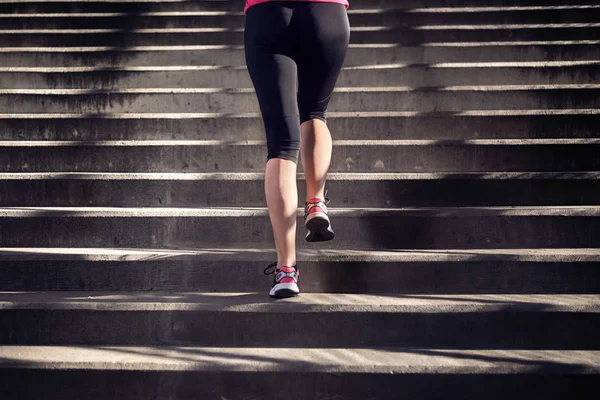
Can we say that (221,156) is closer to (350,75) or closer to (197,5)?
(350,75)

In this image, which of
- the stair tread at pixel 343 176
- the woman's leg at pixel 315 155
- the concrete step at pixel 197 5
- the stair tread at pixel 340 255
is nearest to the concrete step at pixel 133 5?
the concrete step at pixel 197 5

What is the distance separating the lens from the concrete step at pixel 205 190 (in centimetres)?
283

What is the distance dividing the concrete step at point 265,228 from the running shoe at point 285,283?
1.35 ft

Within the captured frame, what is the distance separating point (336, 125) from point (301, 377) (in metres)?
1.78

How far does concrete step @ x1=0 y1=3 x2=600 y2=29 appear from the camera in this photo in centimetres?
449

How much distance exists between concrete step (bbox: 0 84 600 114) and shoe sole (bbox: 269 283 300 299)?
1.71 m

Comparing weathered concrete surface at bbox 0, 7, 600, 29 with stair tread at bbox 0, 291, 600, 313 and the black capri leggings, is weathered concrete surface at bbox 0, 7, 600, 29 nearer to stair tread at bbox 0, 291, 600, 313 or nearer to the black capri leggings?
the black capri leggings

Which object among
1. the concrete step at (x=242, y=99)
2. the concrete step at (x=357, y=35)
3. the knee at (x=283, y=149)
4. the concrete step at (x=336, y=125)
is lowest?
the knee at (x=283, y=149)

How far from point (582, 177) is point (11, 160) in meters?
2.88

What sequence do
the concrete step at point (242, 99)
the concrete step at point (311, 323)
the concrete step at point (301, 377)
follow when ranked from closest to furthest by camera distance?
the concrete step at point (301, 377) < the concrete step at point (311, 323) < the concrete step at point (242, 99)

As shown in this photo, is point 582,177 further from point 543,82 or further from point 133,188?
point 133,188

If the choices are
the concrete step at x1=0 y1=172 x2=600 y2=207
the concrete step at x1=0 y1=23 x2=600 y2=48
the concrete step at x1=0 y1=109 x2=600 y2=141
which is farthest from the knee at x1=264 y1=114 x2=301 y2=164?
the concrete step at x1=0 y1=23 x2=600 y2=48

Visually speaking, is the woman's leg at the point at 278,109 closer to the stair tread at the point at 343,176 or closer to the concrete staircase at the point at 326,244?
the concrete staircase at the point at 326,244

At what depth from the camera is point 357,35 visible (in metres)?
4.51
